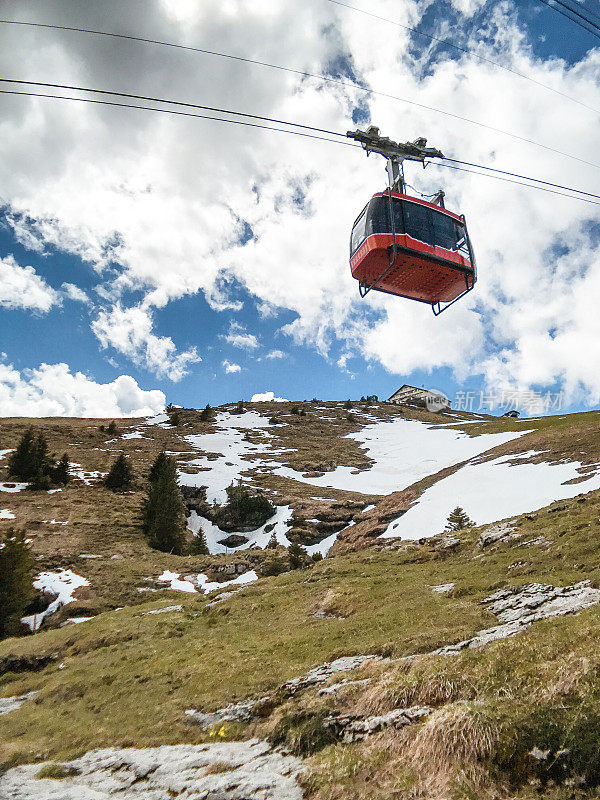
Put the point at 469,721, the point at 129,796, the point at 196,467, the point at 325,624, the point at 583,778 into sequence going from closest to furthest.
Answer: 1. the point at 583,778
2. the point at 469,721
3. the point at 129,796
4. the point at 325,624
5. the point at 196,467

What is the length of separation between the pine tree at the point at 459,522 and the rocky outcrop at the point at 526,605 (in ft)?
42.8

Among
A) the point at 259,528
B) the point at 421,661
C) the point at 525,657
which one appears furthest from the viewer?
the point at 259,528

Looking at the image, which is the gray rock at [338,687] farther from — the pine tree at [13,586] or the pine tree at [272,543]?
the pine tree at [272,543]

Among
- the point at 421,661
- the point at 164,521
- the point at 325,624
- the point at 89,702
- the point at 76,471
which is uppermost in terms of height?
the point at 76,471

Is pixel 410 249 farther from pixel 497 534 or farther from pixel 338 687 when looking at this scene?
pixel 338 687

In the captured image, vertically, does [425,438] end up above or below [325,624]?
above

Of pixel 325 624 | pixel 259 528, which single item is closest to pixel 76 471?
pixel 259 528

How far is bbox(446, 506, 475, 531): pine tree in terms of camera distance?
24.0 meters

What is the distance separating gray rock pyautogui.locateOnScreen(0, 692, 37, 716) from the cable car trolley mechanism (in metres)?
21.3

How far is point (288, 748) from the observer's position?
6.36m

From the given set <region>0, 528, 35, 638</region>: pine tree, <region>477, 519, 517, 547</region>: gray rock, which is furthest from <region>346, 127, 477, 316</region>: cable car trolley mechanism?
<region>0, 528, 35, 638</region>: pine tree

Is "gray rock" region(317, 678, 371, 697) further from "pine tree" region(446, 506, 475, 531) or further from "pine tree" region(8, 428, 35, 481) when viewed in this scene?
"pine tree" region(8, 428, 35, 481)

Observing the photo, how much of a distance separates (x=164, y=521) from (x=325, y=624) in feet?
85.7

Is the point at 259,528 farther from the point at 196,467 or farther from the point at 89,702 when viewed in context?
the point at 89,702
